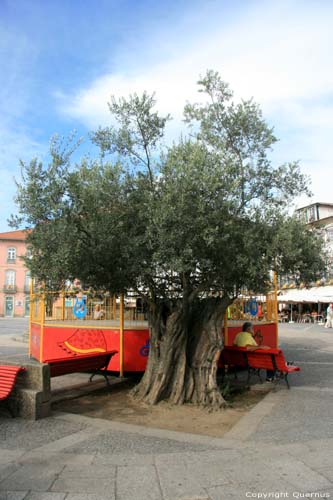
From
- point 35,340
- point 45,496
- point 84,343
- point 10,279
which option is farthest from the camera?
point 10,279

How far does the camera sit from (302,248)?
668 centimetres

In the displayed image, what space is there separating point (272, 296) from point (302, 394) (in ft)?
15.4

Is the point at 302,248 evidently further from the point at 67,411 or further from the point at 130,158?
the point at 67,411

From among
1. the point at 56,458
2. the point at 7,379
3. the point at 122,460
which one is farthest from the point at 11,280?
the point at 122,460

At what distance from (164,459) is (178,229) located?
2.88m

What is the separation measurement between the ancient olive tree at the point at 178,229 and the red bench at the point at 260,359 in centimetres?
139

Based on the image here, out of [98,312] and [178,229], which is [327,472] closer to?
[178,229]

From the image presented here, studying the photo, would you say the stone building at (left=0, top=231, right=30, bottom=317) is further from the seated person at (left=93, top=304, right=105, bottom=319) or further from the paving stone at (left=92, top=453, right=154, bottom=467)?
the paving stone at (left=92, top=453, right=154, bottom=467)

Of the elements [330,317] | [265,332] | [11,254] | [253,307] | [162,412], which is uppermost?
[11,254]

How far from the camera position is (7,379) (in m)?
6.14

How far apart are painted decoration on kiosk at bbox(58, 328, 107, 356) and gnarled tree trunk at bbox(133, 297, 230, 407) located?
2.10 meters

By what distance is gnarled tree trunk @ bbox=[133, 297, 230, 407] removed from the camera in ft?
24.5

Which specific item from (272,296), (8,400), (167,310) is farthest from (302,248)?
(272,296)

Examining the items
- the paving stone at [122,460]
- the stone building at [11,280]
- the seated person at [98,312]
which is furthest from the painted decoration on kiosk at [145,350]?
the stone building at [11,280]
